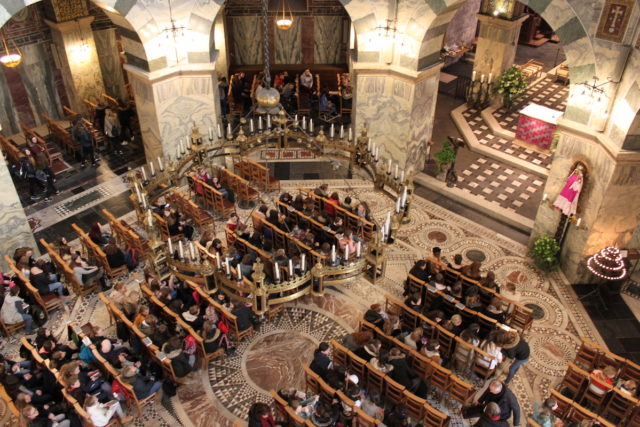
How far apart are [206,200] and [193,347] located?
5076 mm

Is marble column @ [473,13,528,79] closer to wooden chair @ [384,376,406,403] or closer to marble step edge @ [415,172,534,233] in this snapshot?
marble step edge @ [415,172,534,233]

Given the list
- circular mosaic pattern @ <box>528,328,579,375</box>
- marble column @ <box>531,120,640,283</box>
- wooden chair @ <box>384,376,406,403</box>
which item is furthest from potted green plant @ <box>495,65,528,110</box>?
wooden chair @ <box>384,376,406,403</box>

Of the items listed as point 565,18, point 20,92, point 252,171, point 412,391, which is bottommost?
point 412,391

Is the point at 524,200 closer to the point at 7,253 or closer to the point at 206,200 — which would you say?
the point at 206,200

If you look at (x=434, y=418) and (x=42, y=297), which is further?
(x=42, y=297)

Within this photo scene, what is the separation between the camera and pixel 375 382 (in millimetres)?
9008

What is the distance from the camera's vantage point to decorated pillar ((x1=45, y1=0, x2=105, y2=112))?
16.4 m

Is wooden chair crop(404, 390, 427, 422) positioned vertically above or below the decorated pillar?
below

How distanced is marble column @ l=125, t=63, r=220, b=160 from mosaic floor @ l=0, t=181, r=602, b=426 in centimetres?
233

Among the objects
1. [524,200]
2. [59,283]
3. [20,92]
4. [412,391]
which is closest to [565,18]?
[524,200]

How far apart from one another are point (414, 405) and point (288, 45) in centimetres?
1383

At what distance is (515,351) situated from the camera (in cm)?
941

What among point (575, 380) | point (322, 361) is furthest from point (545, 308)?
point (322, 361)

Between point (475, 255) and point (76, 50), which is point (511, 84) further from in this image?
A: point (76, 50)
